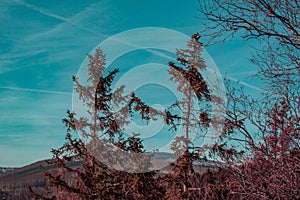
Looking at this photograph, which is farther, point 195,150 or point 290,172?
point 195,150

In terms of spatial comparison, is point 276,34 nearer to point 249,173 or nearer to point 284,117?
point 284,117

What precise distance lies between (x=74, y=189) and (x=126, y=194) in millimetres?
1848

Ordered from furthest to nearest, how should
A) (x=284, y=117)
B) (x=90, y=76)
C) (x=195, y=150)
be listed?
(x=90, y=76)
(x=195, y=150)
(x=284, y=117)

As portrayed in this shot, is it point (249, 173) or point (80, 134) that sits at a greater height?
point (80, 134)

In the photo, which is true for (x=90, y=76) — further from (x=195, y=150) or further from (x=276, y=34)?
(x=276, y=34)

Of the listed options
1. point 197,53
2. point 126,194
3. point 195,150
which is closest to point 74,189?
point 126,194

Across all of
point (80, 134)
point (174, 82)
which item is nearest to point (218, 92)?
point (174, 82)

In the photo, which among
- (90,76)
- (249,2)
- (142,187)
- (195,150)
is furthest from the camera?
(90,76)

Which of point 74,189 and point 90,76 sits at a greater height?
point 90,76

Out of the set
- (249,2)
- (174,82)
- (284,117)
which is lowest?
(284,117)

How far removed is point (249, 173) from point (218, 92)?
1173 mm

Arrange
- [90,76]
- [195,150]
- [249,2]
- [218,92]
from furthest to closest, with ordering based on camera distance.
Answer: [90,76] < [195,150] < [218,92] < [249,2]

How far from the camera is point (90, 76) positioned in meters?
15.6

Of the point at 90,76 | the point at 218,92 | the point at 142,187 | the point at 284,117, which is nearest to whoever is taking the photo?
the point at 284,117
